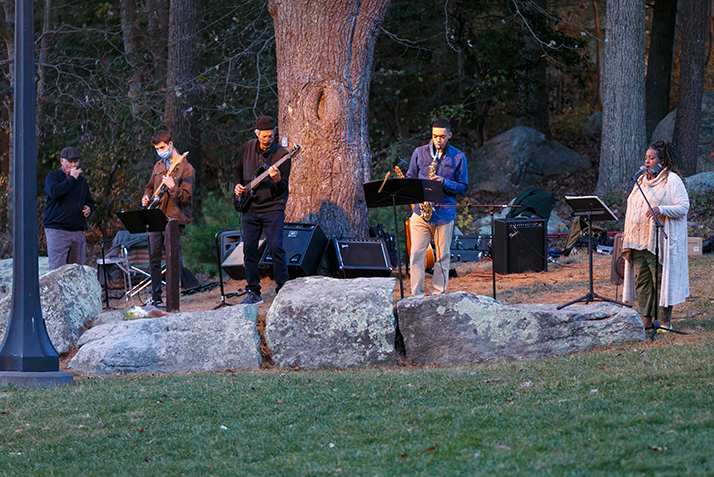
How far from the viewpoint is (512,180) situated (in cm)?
2052

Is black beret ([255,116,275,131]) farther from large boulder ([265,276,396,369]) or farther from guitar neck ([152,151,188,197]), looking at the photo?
large boulder ([265,276,396,369])

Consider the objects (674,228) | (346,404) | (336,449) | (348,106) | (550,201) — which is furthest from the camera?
(550,201)

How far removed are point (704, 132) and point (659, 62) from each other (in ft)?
6.76

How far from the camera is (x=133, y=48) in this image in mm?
21953

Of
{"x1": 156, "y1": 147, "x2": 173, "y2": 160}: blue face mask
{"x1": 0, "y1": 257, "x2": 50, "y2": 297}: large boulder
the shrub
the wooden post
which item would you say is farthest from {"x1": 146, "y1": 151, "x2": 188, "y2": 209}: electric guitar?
{"x1": 0, "y1": 257, "x2": 50, "y2": 297}: large boulder

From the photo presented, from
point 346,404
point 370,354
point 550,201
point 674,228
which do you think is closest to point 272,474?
point 346,404

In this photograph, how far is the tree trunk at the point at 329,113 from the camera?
38.4 ft

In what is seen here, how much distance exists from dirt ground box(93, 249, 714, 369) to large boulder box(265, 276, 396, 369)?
33 cm

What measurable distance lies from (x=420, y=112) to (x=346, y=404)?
1693 centimetres

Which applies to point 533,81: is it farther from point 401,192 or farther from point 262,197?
point 401,192

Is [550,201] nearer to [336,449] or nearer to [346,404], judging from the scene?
[346,404]

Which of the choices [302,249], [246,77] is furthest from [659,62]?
[302,249]

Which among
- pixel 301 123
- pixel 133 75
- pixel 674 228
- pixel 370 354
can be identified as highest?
pixel 133 75

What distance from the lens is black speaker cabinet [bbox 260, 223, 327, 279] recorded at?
1055cm
